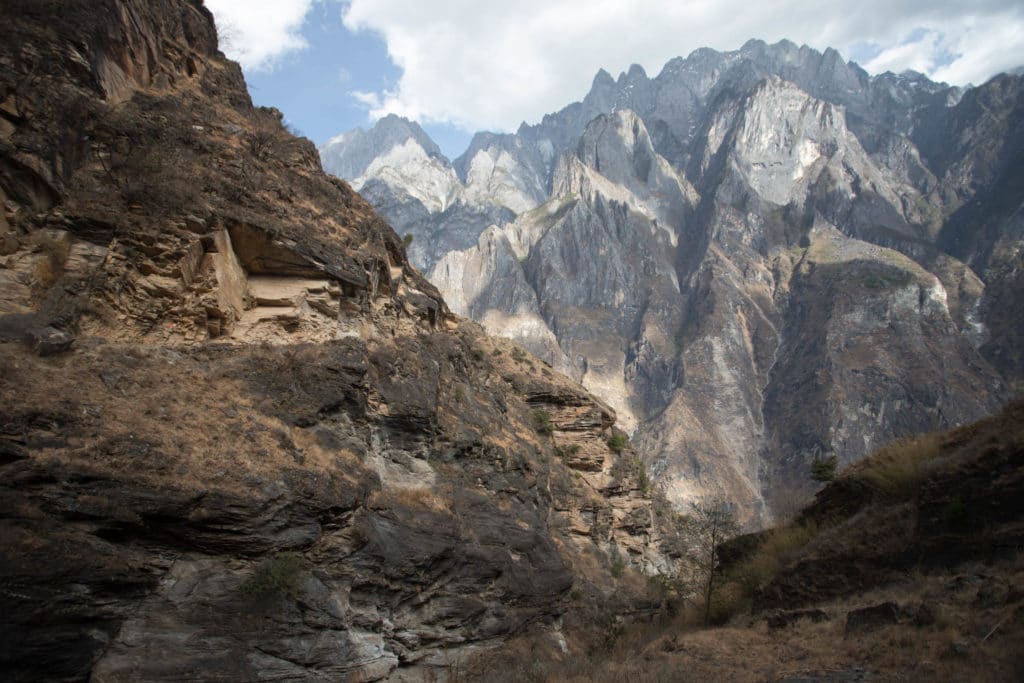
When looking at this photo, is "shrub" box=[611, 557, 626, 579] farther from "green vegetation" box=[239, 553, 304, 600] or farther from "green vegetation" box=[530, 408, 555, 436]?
"green vegetation" box=[239, 553, 304, 600]

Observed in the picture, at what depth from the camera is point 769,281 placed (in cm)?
16000

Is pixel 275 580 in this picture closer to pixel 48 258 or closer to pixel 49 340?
pixel 49 340

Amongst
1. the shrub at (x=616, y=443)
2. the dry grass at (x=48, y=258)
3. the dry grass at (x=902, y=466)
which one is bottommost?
the dry grass at (x=902, y=466)

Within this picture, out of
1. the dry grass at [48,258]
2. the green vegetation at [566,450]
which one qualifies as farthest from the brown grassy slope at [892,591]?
the green vegetation at [566,450]

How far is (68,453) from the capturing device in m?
8.78

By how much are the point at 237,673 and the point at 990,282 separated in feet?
582

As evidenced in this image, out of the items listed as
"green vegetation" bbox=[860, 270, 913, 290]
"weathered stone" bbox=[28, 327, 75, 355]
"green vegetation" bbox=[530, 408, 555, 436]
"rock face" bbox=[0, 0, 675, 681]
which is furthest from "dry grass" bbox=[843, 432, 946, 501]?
"green vegetation" bbox=[860, 270, 913, 290]

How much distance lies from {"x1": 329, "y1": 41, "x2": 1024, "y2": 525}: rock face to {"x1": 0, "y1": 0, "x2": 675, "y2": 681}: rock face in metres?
107

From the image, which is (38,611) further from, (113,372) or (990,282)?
(990,282)

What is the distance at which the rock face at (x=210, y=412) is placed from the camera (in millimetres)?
8539

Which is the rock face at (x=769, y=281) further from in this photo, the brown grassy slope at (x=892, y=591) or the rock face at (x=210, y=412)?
the rock face at (x=210, y=412)

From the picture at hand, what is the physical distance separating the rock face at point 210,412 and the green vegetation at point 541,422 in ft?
34.4

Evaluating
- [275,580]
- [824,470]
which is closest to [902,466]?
[824,470]

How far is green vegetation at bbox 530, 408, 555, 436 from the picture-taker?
106ft
